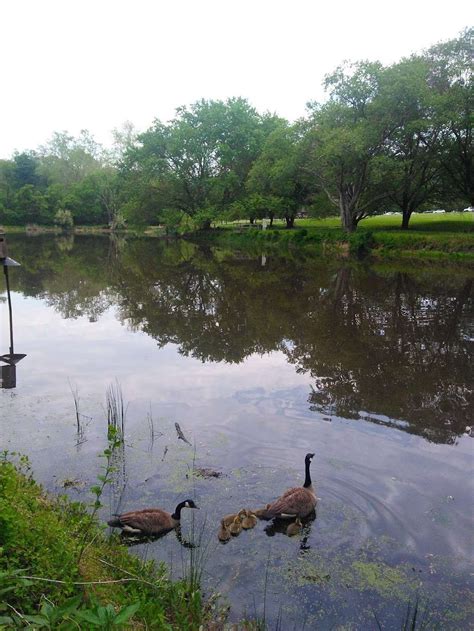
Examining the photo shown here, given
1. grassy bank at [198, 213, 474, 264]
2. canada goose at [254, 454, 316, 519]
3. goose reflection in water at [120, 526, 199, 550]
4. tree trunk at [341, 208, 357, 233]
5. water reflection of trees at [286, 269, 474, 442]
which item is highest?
tree trunk at [341, 208, 357, 233]

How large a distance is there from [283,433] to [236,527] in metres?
3.11

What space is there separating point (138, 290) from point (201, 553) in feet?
69.4

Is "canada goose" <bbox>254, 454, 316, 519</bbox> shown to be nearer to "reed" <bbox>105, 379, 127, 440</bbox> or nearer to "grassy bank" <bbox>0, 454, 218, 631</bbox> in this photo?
"grassy bank" <bbox>0, 454, 218, 631</bbox>

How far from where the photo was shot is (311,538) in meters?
6.30

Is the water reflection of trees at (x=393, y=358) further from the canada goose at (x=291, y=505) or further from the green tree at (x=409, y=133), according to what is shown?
the green tree at (x=409, y=133)

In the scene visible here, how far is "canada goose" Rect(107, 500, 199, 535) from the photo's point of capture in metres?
6.18

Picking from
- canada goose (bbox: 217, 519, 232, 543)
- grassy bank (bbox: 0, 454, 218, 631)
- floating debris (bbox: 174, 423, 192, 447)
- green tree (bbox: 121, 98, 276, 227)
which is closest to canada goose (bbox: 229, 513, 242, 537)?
canada goose (bbox: 217, 519, 232, 543)

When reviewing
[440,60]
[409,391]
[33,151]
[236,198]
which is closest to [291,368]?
[409,391]

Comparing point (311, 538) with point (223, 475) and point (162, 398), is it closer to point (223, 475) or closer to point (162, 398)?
point (223, 475)

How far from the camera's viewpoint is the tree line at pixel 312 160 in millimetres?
40500

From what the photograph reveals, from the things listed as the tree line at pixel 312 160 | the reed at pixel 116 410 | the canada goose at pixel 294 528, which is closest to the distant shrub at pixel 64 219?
the tree line at pixel 312 160

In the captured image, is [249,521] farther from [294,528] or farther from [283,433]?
[283,433]

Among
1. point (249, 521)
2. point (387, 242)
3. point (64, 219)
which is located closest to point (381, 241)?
point (387, 242)

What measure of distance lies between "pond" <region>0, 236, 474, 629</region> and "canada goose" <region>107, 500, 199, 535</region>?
6.9 inches
